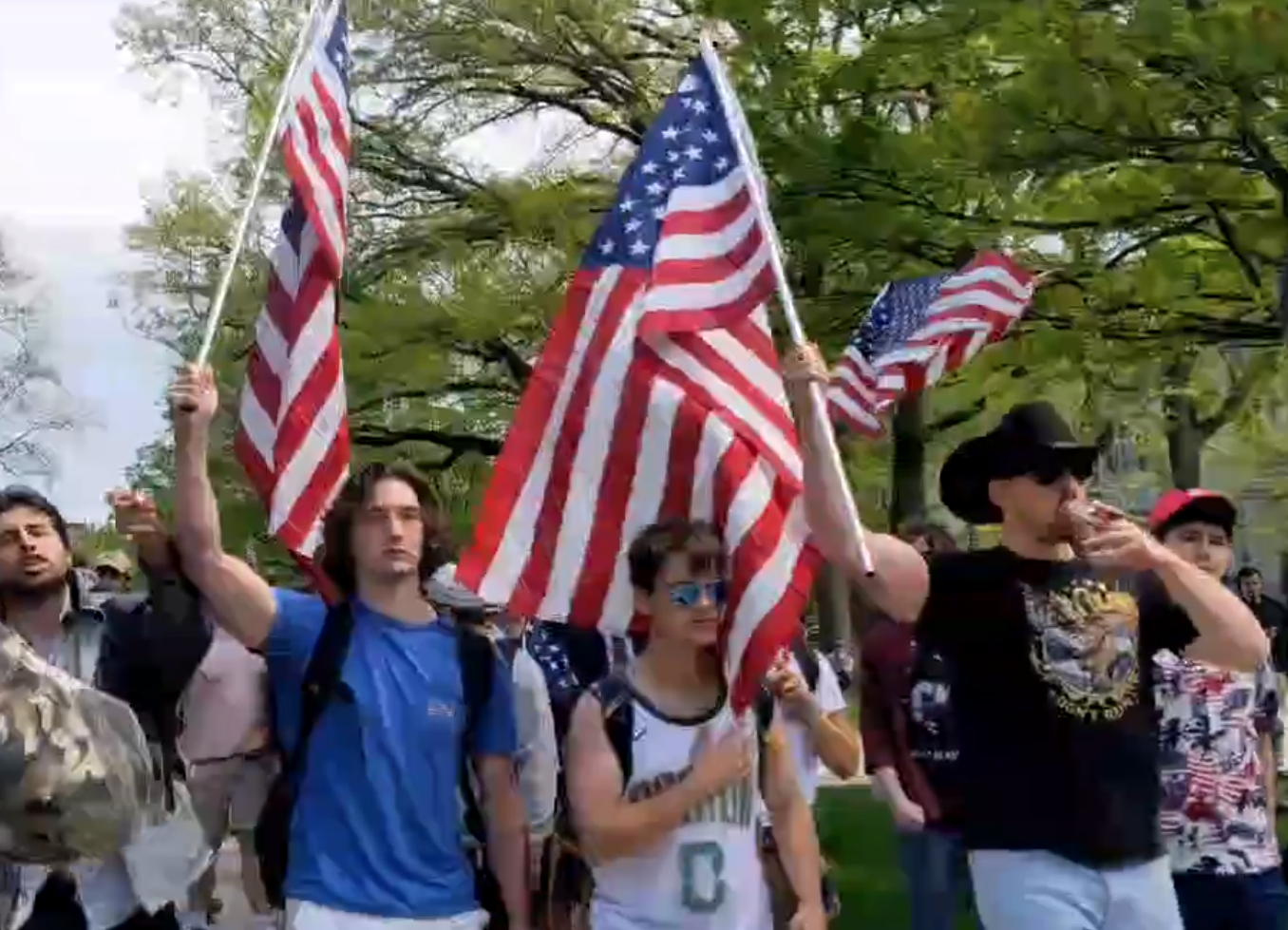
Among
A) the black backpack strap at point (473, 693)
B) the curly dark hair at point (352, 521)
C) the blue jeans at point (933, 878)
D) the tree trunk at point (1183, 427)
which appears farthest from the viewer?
the tree trunk at point (1183, 427)

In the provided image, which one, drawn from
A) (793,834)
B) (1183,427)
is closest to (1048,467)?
(793,834)

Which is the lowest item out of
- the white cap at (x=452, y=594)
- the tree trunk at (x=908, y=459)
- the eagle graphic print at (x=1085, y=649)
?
the eagle graphic print at (x=1085, y=649)

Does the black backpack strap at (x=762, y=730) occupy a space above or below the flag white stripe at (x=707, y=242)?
below

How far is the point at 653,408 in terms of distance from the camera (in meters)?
6.32

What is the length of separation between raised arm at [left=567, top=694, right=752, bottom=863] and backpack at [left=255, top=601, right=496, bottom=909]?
1.27 feet

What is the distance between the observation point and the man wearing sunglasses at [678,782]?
5047 mm

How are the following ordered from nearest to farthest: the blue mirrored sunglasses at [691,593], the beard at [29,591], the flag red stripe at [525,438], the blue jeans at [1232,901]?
the blue mirrored sunglasses at [691,593] < the beard at [29,591] < the flag red stripe at [525,438] < the blue jeans at [1232,901]

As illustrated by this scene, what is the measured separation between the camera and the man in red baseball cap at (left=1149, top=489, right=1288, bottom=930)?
22.0 feet

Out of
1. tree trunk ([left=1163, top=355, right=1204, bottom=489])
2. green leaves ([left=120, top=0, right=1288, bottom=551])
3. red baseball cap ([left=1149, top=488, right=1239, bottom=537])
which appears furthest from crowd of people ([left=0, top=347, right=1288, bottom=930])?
tree trunk ([left=1163, top=355, right=1204, bottom=489])

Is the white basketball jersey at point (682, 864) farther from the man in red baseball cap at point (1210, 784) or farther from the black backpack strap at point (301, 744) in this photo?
the man in red baseball cap at point (1210, 784)

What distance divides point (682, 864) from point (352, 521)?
1.17 metres

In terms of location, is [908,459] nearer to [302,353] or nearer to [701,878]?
[302,353]

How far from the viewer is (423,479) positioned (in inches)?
227

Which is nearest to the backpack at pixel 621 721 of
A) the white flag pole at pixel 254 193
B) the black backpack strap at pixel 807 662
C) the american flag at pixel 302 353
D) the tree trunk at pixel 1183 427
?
the american flag at pixel 302 353
